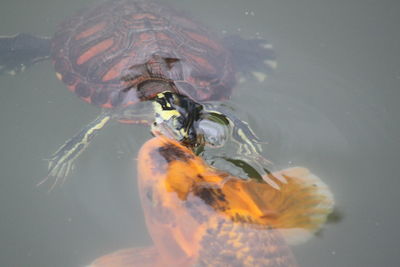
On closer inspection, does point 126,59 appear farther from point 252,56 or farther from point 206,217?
point 206,217

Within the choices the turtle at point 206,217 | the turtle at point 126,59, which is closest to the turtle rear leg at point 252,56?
the turtle at point 126,59

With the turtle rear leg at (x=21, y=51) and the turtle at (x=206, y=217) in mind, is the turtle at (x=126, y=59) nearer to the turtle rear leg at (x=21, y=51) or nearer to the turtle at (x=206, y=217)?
the turtle rear leg at (x=21, y=51)

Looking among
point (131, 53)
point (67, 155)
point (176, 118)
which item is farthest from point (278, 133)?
point (67, 155)

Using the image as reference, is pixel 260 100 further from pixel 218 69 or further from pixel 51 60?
pixel 51 60

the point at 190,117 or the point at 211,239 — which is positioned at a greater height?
the point at 190,117

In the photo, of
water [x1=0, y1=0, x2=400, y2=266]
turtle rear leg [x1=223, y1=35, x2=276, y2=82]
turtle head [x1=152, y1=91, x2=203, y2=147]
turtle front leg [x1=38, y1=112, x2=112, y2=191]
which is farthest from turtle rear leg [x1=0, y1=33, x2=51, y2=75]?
turtle rear leg [x1=223, y1=35, x2=276, y2=82]

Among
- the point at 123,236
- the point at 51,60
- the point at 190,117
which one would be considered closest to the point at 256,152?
the point at 190,117
